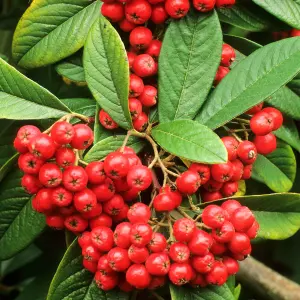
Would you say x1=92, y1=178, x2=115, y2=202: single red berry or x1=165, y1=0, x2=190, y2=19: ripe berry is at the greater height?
x1=165, y1=0, x2=190, y2=19: ripe berry

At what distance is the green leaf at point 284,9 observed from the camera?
1.79m

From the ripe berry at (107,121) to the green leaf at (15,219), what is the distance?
0.41 metres

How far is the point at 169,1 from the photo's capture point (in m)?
1.64

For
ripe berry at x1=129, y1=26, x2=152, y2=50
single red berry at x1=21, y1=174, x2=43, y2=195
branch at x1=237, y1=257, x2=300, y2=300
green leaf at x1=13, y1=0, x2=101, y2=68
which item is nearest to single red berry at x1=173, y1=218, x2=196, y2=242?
single red berry at x1=21, y1=174, x2=43, y2=195

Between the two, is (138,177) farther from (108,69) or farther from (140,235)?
(108,69)

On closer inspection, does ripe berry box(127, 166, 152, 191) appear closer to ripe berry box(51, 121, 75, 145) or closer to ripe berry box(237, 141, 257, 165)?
ripe berry box(51, 121, 75, 145)

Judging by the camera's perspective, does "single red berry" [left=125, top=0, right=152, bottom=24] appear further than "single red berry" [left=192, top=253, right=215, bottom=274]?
Yes

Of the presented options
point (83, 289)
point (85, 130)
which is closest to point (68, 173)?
point (85, 130)

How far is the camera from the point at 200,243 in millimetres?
1460

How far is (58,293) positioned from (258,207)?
61 centimetres

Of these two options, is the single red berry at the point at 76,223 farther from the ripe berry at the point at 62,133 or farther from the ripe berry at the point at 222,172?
the ripe berry at the point at 222,172

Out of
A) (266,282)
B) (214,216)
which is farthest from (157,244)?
(266,282)

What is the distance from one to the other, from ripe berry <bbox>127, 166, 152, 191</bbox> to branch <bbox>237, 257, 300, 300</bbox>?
1.08m

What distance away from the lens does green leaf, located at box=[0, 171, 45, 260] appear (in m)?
1.88
